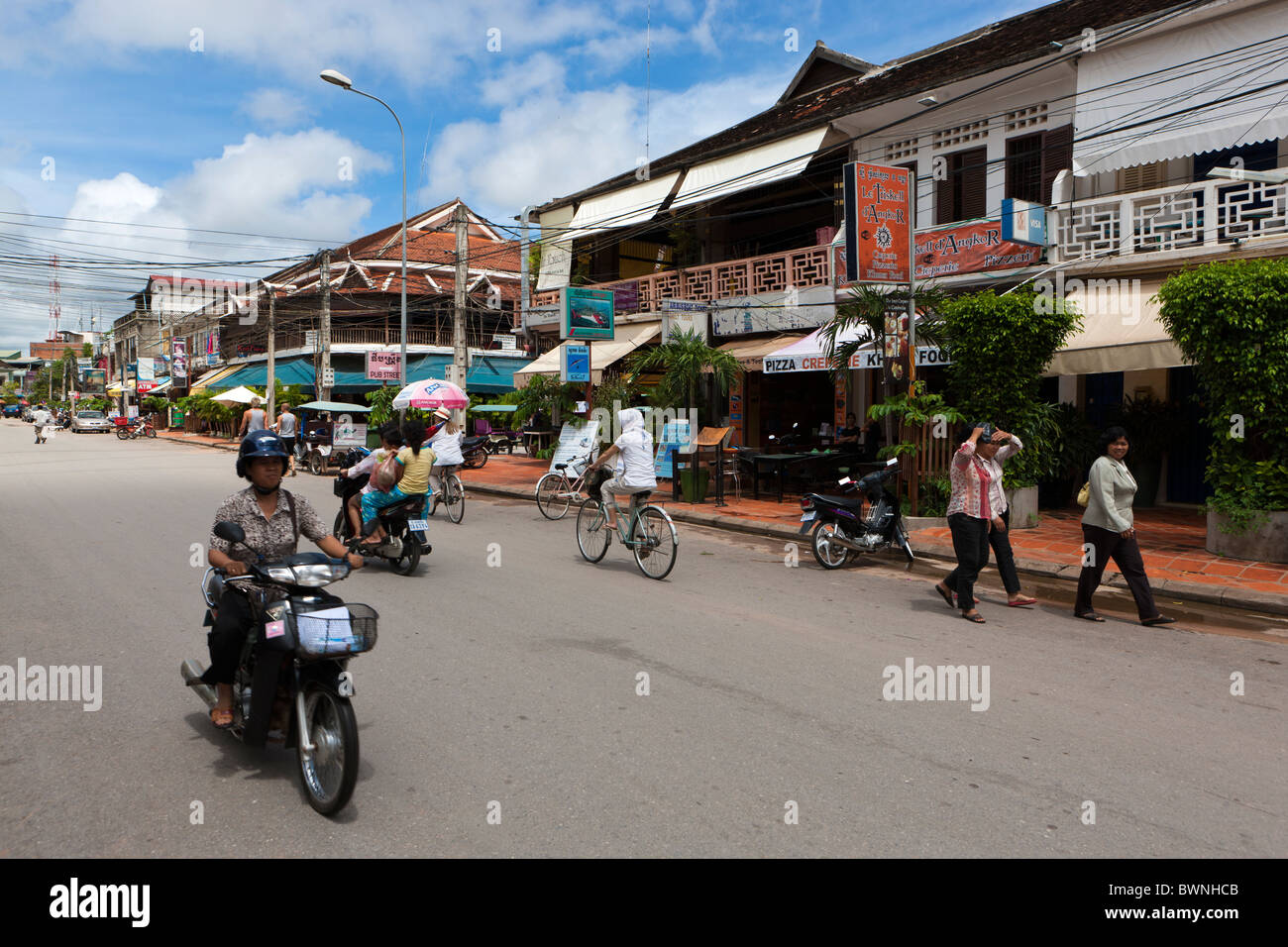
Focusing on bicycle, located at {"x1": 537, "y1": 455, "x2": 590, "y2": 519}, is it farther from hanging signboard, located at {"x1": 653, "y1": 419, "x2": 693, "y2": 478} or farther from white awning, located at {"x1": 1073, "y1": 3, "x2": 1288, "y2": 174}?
white awning, located at {"x1": 1073, "y1": 3, "x2": 1288, "y2": 174}

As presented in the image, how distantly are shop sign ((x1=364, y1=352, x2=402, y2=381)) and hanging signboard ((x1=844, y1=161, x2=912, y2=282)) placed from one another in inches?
692

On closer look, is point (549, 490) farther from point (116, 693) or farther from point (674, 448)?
point (116, 693)

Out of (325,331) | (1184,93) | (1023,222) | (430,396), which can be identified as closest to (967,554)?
(1023,222)

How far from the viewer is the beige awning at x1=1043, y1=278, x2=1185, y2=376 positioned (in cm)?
1170

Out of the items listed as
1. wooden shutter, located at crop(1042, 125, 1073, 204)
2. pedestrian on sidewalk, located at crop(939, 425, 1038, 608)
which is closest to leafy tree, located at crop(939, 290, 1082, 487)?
wooden shutter, located at crop(1042, 125, 1073, 204)

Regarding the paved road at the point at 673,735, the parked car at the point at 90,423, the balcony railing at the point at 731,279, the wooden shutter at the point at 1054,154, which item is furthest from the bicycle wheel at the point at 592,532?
the parked car at the point at 90,423

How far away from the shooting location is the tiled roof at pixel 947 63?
15.8 metres

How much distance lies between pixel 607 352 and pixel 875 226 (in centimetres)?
972

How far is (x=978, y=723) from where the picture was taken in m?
4.96

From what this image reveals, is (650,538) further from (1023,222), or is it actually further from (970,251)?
(970,251)

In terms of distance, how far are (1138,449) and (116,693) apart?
47.1ft

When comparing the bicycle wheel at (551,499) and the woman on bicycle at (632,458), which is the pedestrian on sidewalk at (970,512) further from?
the bicycle wheel at (551,499)

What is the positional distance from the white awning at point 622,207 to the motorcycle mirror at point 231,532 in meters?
17.7
